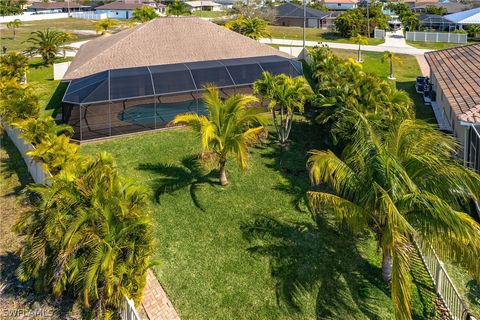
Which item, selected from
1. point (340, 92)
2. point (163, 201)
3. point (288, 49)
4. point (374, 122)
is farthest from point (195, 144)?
point (288, 49)

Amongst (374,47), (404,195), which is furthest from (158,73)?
(374,47)

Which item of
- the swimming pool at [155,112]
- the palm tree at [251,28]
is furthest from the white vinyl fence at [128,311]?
the palm tree at [251,28]

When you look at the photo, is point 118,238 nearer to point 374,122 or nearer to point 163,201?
point 163,201

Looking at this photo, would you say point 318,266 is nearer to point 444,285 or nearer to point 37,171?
point 444,285

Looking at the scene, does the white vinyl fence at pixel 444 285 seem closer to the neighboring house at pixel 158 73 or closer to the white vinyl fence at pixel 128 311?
the white vinyl fence at pixel 128 311

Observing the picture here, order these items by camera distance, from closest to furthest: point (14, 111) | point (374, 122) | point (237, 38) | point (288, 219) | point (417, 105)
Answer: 1. point (288, 219)
2. point (374, 122)
3. point (14, 111)
4. point (417, 105)
5. point (237, 38)
